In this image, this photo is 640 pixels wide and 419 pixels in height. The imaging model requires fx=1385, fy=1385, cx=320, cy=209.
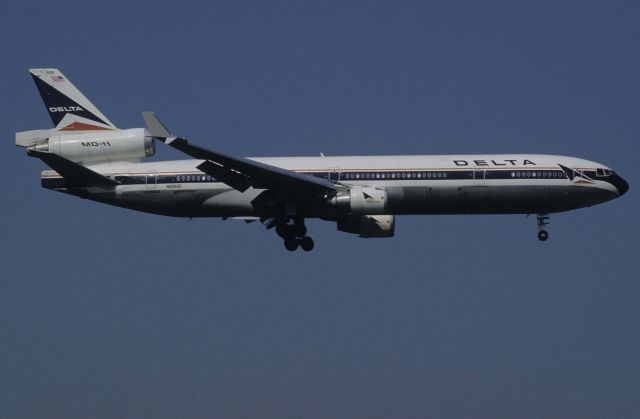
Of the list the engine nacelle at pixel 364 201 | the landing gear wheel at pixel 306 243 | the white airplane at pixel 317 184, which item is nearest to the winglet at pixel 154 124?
the white airplane at pixel 317 184

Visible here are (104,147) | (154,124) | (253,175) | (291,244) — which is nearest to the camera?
(154,124)

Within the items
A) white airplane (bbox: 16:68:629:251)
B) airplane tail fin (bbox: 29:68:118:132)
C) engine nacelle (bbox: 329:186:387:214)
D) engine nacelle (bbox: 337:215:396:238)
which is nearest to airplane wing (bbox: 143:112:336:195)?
white airplane (bbox: 16:68:629:251)

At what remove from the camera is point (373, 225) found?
210 ft

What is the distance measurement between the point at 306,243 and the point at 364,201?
176 inches

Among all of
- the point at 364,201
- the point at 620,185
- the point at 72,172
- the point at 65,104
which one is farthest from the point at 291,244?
the point at 620,185

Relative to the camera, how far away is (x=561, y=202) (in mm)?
62250

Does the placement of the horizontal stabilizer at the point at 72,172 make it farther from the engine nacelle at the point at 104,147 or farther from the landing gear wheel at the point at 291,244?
the landing gear wheel at the point at 291,244

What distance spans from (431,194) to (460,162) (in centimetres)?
214

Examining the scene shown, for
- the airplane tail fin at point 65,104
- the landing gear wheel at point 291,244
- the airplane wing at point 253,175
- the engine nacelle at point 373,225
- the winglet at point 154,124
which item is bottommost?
the landing gear wheel at point 291,244

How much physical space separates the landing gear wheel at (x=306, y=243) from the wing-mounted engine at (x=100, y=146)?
8.03m

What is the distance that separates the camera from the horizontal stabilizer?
6103cm

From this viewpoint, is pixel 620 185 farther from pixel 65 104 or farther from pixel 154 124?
pixel 65 104

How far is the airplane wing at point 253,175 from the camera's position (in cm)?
5838

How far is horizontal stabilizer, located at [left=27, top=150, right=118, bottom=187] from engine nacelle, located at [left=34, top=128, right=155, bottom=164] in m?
1.41
